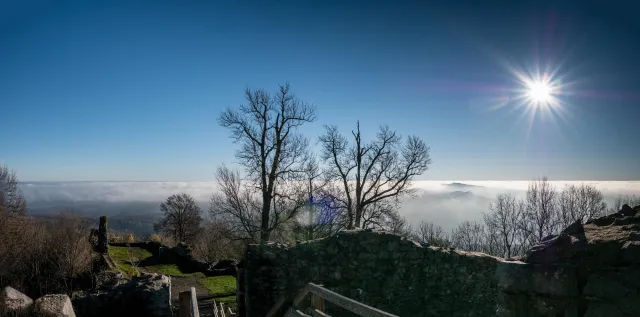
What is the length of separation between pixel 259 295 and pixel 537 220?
32.0 m

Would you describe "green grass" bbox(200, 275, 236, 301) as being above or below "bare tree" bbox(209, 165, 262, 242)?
below

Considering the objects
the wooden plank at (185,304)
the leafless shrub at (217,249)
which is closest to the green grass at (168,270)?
the leafless shrub at (217,249)

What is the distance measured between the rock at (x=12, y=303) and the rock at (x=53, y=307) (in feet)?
0.91

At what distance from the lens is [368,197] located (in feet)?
81.8

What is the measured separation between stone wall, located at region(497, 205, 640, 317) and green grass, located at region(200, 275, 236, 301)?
16.4 m

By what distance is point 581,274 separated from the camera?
3.19 m

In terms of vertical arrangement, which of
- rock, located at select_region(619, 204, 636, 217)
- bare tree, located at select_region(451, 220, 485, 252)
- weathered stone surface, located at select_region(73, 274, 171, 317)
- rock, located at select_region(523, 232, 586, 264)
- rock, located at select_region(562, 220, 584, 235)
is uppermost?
rock, located at select_region(619, 204, 636, 217)

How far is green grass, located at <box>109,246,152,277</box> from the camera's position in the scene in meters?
21.2

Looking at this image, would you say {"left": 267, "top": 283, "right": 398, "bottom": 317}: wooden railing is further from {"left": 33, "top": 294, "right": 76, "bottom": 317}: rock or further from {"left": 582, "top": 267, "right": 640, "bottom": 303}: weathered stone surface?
{"left": 33, "top": 294, "right": 76, "bottom": 317}: rock

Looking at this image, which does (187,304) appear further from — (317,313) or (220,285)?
(220,285)

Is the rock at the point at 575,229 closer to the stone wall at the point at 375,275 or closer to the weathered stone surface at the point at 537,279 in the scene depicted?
the weathered stone surface at the point at 537,279

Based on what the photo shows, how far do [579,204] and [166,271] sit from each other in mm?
33080

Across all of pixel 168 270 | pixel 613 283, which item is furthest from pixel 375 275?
pixel 168 270

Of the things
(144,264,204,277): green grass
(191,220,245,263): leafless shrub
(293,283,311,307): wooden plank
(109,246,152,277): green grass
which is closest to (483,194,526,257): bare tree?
(191,220,245,263): leafless shrub
